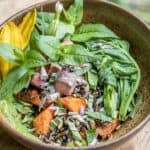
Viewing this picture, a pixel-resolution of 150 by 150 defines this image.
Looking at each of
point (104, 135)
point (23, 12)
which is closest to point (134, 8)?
point (23, 12)

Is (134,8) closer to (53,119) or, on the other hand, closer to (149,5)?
(149,5)

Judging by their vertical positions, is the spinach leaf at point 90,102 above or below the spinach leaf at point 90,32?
below

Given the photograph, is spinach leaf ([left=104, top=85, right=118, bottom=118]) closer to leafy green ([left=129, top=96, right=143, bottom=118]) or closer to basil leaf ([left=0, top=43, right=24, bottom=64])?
leafy green ([left=129, top=96, right=143, bottom=118])

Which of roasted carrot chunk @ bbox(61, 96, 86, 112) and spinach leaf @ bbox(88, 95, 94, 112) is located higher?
roasted carrot chunk @ bbox(61, 96, 86, 112)

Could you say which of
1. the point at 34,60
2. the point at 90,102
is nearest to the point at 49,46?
the point at 34,60

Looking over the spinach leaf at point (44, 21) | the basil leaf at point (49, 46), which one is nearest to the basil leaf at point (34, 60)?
the basil leaf at point (49, 46)

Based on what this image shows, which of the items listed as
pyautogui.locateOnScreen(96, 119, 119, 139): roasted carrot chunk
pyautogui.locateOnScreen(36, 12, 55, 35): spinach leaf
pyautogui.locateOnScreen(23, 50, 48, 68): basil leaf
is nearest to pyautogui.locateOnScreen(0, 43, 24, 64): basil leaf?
pyautogui.locateOnScreen(23, 50, 48, 68): basil leaf

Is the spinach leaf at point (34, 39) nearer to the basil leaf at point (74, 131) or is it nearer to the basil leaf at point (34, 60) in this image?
the basil leaf at point (34, 60)
